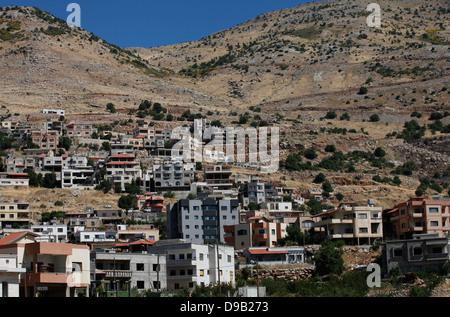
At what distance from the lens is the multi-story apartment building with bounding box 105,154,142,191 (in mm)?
94169

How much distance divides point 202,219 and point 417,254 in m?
22.7

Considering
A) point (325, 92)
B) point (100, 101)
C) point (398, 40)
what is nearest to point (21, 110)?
point (100, 101)

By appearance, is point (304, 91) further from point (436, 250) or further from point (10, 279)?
point (10, 279)

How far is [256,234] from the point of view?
59875mm

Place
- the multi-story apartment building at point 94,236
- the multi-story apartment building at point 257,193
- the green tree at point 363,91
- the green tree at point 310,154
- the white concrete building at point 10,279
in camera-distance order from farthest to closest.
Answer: the green tree at point 363,91 → the green tree at point 310,154 → the multi-story apartment building at point 257,193 → the multi-story apartment building at point 94,236 → the white concrete building at point 10,279

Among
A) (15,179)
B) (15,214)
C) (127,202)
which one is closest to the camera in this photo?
(15,214)

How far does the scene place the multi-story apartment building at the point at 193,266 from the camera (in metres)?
46.4

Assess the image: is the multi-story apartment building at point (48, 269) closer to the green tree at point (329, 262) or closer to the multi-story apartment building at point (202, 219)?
the green tree at point (329, 262)

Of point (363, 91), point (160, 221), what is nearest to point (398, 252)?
point (160, 221)

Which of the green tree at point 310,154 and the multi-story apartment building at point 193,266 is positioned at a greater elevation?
the green tree at point 310,154

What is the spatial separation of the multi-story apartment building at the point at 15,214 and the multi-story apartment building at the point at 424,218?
3635 centimetres

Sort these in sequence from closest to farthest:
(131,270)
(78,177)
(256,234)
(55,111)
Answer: (131,270)
(256,234)
(78,177)
(55,111)

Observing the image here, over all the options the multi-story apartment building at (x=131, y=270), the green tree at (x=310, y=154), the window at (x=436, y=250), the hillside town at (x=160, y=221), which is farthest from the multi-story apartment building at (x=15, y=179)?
the window at (x=436, y=250)

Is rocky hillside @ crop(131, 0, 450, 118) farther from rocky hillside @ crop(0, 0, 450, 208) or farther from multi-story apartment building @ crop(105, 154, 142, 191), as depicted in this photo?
multi-story apartment building @ crop(105, 154, 142, 191)
